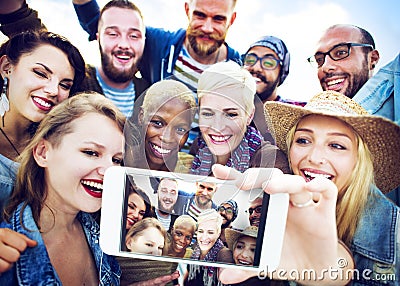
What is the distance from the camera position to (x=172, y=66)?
1.90 metres

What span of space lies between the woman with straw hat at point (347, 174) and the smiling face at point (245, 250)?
0.50 feet

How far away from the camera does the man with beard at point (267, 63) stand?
1.90 m

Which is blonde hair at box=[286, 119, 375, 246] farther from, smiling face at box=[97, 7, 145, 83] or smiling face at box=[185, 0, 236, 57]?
smiling face at box=[97, 7, 145, 83]

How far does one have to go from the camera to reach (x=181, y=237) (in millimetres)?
1843

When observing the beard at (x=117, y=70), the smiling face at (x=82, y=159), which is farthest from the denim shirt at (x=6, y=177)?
the beard at (x=117, y=70)

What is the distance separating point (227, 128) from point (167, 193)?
1.17ft

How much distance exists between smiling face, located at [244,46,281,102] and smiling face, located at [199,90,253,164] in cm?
16

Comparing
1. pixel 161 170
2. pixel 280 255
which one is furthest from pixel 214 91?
pixel 280 255

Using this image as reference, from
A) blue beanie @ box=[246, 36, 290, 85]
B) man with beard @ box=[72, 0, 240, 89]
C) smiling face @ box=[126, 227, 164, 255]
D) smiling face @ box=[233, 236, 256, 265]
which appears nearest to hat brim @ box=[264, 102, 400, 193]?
blue beanie @ box=[246, 36, 290, 85]

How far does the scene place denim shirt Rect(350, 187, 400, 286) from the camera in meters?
1.92

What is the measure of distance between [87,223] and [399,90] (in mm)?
1514

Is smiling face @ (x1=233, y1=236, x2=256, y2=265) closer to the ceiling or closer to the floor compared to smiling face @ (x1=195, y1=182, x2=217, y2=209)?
closer to the floor

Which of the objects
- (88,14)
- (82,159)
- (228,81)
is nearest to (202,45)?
(228,81)

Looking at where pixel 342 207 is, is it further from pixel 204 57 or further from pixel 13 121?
pixel 13 121
